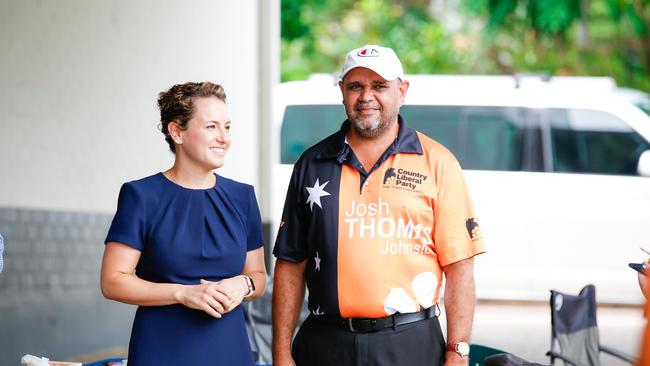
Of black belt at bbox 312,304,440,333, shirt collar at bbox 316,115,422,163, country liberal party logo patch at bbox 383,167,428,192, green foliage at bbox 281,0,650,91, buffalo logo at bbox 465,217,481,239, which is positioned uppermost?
green foliage at bbox 281,0,650,91

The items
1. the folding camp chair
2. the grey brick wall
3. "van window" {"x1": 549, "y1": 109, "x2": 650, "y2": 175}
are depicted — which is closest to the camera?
the folding camp chair

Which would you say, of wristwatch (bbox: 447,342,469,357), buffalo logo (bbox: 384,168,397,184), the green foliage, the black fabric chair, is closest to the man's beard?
buffalo logo (bbox: 384,168,397,184)

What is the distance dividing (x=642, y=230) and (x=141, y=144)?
431 centimetres

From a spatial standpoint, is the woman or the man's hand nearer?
the woman

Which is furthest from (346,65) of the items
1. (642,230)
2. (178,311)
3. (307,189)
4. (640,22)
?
(640,22)

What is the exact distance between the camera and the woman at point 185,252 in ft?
9.83

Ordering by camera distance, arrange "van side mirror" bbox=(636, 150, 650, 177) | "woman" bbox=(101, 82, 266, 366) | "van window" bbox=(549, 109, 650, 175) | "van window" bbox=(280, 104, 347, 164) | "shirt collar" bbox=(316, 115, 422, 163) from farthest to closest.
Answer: "van window" bbox=(280, 104, 347, 164) → "van window" bbox=(549, 109, 650, 175) → "van side mirror" bbox=(636, 150, 650, 177) → "shirt collar" bbox=(316, 115, 422, 163) → "woman" bbox=(101, 82, 266, 366)

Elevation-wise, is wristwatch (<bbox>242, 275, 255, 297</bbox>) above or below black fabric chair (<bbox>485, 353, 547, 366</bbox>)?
above

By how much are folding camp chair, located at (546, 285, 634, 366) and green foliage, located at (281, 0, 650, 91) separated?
33.4ft

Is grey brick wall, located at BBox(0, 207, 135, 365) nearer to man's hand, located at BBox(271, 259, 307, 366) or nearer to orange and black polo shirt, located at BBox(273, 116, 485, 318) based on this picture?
man's hand, located at BBox(271, 259, 307, 366)

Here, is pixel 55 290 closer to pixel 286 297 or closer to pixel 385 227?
pixel 286 297

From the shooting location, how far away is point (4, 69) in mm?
5871

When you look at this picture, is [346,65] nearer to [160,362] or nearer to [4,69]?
[160,362]

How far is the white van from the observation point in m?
8.27
